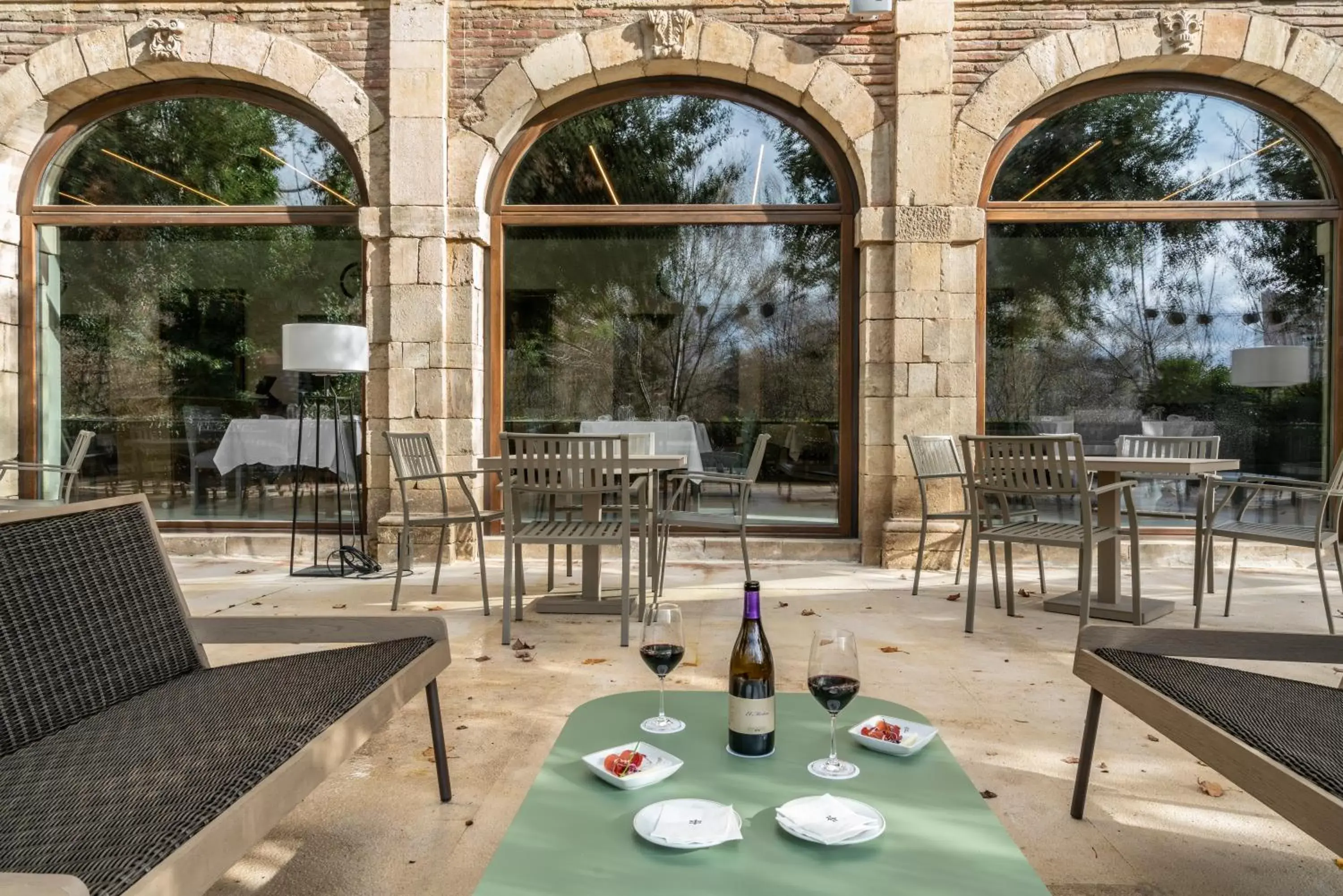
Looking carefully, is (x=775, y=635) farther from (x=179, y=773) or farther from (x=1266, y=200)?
(x=1266, y=200)

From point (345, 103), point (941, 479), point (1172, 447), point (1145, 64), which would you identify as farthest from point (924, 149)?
point (345, 103)

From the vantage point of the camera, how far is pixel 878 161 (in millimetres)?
5473

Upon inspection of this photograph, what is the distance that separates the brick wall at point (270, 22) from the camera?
563 cm

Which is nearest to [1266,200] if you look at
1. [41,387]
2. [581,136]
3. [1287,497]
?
[1287,497]

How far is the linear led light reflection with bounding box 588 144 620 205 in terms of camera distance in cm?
600

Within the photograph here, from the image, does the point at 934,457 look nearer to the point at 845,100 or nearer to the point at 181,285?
the point at 845,100

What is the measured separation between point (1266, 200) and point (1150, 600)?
3.24 metres

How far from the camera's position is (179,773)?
132cm

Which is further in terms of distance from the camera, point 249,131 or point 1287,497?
point 249,131

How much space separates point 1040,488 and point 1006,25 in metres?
3.43

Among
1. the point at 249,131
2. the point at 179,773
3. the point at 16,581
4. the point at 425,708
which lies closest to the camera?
the point at 179,773

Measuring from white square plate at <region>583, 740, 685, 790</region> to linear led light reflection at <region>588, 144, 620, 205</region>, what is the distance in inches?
200

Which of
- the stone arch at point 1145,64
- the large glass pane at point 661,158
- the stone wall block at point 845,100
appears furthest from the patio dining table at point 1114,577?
the large glass pane at point 661,158

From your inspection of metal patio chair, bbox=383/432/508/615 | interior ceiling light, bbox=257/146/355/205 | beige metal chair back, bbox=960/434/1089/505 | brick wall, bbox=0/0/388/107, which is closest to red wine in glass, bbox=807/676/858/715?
beige metal chair back, bbox=960/434/1089/505
